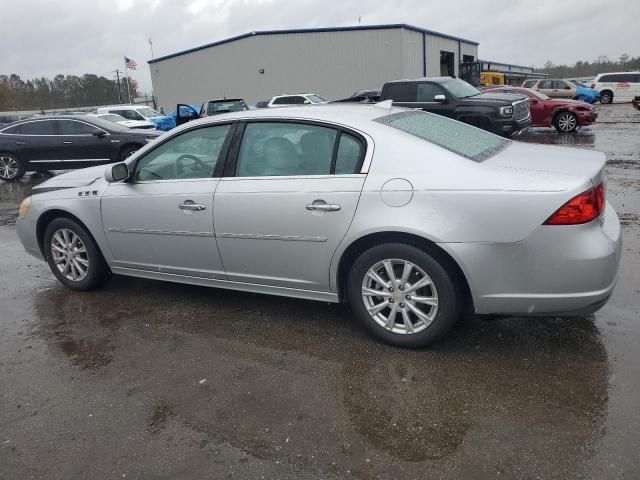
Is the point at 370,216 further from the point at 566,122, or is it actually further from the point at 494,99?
the point at 566,122

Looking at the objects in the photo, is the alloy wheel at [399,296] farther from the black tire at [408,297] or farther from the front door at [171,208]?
the front door at [171,208]

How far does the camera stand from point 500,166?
3.27 metres

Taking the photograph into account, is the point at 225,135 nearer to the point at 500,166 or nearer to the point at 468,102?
the point at 500,166

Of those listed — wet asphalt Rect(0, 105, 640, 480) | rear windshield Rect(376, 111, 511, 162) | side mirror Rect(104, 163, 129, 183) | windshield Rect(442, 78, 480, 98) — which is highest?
windshield Rect(442, 78, 480, 98)

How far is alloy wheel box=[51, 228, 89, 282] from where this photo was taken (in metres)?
4.78

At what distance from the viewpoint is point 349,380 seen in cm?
316

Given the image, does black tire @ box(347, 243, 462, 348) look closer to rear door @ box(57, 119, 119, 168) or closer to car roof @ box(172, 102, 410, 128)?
car roof @ box(172, 102, 410, 128)

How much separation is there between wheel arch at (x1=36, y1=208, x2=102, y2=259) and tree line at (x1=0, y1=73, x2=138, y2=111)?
3086 inches

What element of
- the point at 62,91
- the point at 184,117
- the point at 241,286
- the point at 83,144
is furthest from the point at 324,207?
the point at 62,91

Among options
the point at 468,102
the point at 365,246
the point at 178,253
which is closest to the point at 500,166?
the point at 365,246

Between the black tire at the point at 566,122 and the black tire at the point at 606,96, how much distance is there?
19.3 m

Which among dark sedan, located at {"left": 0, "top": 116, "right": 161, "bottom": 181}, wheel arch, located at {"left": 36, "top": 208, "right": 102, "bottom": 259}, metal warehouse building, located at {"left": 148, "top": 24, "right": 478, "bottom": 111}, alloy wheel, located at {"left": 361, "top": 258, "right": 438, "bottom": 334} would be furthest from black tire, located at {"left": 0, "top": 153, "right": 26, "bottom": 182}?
metal warehouse building, located at {"left": 148, "top": 24, "right": 478, "bottom": 111}

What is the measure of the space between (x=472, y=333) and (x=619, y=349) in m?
0.87

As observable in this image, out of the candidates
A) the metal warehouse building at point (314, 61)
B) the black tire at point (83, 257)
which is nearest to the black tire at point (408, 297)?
the black tire at point (83, 257)
